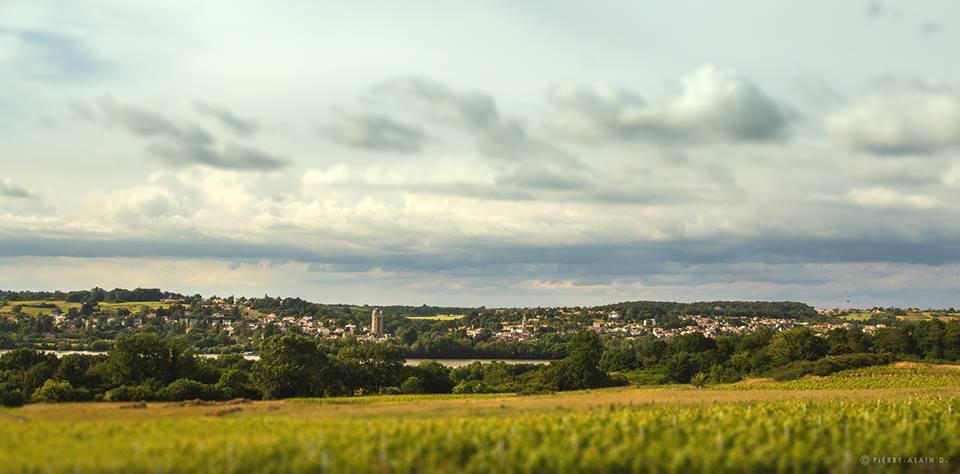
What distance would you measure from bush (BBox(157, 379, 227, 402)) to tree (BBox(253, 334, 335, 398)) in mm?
8017

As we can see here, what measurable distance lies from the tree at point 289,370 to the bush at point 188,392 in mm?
8017

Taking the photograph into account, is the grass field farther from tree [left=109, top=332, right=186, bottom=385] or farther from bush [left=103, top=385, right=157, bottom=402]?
tree [left=109, top=332, right=186, bottom=385]

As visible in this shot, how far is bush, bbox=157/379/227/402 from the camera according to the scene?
2238 inches

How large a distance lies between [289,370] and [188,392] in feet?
41.2

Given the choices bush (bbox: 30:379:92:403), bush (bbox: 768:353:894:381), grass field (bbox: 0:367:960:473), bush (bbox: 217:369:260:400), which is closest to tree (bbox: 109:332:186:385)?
bush (bbox: 217:369:260:400)

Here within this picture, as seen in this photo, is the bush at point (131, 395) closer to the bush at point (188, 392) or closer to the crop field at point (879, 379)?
the bush at point (188, 392)

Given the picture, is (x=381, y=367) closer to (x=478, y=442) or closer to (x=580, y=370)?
(x=580, y=370)

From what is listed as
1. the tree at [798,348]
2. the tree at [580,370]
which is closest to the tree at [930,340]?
the tree at [798,348]

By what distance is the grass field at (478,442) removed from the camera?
2456 cm

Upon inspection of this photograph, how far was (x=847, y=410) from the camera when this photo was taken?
40906 mm

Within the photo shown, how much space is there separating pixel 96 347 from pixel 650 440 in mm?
180830

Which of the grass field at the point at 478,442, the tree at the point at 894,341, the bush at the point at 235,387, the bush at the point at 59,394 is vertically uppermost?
the grass field at the point at 478,442

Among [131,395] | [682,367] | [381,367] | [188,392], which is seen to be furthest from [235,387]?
[682,367]

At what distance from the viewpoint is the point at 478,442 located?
2758 cm
